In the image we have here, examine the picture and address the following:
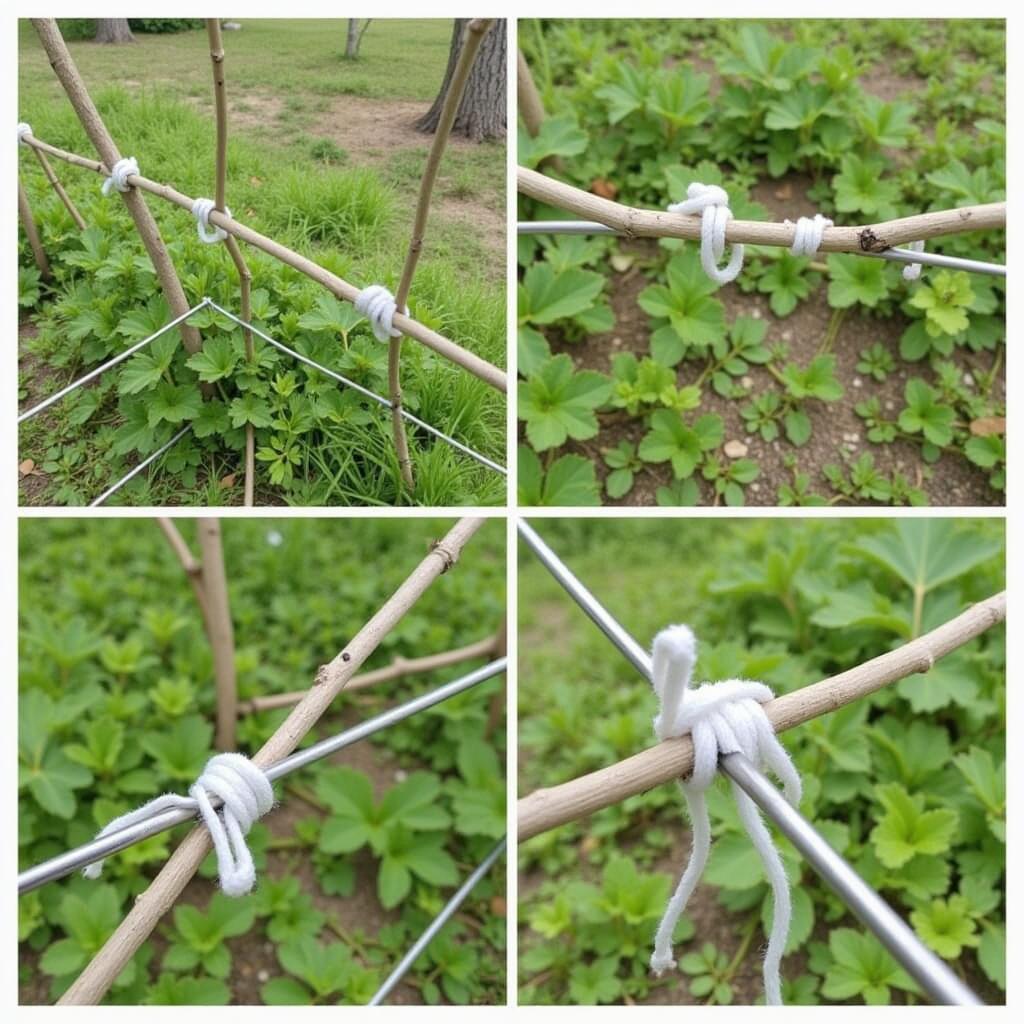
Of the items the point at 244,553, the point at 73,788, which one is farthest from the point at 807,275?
the point at 73,788

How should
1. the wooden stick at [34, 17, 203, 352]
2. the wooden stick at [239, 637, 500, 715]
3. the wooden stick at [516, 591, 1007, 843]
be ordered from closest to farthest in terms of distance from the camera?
1. the wooden stick at [516, 591, 1007, 843]
2. the wooden stick at [34, 17, 203, 352]
3. the wooden stick at [239, 637, 500, 715]

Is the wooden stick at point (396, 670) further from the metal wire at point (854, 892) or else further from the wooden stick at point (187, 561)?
the metal wire at point (854, 892)

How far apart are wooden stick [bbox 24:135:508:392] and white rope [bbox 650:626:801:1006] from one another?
0.35 metres

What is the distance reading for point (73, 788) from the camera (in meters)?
1.33

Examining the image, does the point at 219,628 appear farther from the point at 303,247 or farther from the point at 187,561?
the point at 303,247

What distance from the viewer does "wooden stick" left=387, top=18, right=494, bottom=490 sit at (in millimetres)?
676

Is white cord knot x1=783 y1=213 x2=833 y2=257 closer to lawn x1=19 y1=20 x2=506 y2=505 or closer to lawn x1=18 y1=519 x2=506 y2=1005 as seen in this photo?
lawn x1=19 y1=20 x2=506 y2=505

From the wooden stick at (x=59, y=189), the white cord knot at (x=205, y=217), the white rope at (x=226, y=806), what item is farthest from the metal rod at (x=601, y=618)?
the wooden stick at (x=59, y=189)

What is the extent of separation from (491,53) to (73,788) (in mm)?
1241

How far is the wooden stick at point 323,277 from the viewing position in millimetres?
787

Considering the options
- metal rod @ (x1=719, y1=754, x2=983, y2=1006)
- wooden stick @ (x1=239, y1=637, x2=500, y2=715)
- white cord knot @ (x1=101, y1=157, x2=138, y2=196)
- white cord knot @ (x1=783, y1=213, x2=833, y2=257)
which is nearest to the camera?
metal rod @ (x1=719, y1=754, x2=983, y2=1006)

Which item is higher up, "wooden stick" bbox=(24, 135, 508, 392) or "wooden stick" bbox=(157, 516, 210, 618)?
"wooden stick" bbox=(24, 135, 508, 392)

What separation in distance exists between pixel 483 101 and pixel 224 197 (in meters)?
0.37

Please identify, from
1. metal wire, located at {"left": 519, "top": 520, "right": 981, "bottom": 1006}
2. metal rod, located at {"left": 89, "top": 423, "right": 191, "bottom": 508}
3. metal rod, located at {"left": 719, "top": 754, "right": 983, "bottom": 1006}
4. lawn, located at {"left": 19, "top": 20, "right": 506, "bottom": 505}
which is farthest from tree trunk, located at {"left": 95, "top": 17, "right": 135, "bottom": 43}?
metal rod, located at {"left": 719, "top": 754, "right": 983, "bottom": 1006}
